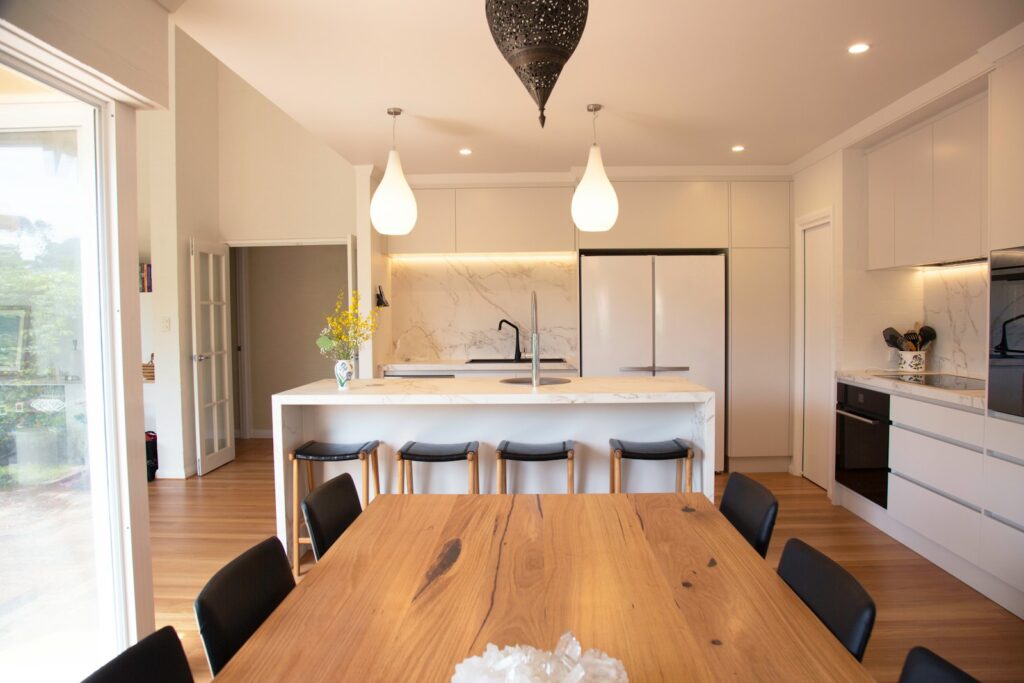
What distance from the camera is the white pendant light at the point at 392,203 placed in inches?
124

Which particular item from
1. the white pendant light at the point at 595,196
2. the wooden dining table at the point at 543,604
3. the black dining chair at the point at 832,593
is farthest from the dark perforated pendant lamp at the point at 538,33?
the white pendant light at the point at 595,196

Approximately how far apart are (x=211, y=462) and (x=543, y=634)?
4.75 metres

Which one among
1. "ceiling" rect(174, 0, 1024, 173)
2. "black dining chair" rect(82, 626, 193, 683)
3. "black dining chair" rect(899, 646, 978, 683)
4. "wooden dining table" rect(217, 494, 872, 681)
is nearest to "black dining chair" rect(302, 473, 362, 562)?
"wooden dining table" rect(217, 494, 872, 681)

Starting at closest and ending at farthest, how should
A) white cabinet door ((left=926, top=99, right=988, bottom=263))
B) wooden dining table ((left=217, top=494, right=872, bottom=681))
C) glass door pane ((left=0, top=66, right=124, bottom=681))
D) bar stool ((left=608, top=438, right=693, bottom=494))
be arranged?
wooden dining table ((left=217, top=494, right=872, bottom=681)) → glass door pane ((left=0, top=66, right=124, bottom=681)) → bar stool ((left=608, top=438, right=693, bottom=494)) → white cabinet door ((left=926, top=99, right=988, bottom=263))

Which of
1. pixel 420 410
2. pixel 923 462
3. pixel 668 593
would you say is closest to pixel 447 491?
pixel 420 410

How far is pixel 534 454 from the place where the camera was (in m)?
2.83

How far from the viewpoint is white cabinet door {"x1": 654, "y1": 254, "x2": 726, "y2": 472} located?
4.65 m

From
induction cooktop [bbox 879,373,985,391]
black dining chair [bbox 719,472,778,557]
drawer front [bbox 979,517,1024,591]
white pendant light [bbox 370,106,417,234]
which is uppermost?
white pendant light [bbox 370,106,417,234]

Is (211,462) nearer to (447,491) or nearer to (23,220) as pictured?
(447,491)

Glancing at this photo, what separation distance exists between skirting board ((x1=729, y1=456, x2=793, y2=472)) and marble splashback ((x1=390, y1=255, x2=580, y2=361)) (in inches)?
68.2

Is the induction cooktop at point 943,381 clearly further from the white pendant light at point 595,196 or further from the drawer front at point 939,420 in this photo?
the white pendant light at point 595,196

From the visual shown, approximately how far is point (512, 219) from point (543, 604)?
4.09 metres

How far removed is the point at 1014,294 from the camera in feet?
8.05

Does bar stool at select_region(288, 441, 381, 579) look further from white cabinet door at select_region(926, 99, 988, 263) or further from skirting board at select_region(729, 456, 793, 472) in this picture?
white cabinet door at select_region(926, 99, 988, 263)
